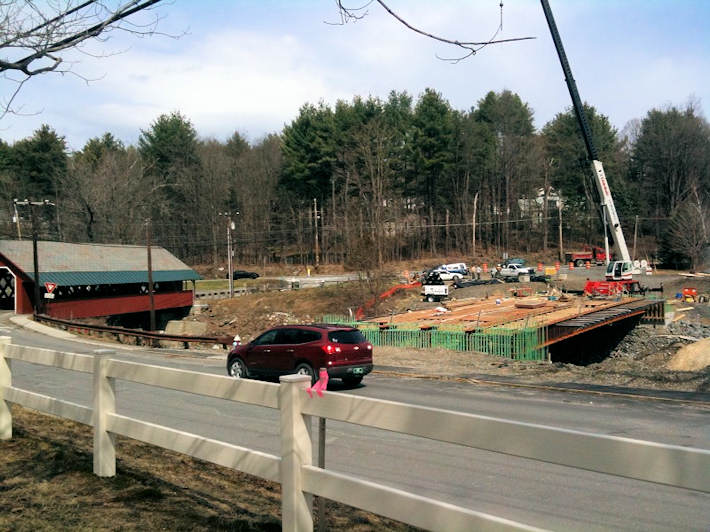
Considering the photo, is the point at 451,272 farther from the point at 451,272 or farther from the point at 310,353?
the point at 310,353

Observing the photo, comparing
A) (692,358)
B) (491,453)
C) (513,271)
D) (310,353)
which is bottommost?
(692,358)

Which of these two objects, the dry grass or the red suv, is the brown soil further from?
the dry grass

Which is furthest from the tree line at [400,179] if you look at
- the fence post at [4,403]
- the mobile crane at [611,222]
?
the fence post at [4,403]

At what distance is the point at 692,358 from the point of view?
27.7 metres

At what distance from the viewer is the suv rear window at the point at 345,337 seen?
59.7 feet

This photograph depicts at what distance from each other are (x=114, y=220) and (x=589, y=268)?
58.4 metres

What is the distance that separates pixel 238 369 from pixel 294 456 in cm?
1575

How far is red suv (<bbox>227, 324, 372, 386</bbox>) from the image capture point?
58.9 feet

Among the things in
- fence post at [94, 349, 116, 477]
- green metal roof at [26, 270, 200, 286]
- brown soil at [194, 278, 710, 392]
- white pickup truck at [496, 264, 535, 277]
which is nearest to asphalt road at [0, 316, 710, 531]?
fence post at [94, 349, 116, 477]

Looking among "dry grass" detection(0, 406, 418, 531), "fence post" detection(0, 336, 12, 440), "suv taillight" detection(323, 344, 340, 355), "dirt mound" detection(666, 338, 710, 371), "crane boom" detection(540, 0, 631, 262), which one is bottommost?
"dirt mound" detection(666, 338, 710, 371)

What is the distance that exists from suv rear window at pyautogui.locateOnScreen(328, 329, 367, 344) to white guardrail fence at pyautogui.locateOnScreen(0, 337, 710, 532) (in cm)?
1146

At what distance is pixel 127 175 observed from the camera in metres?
83.8

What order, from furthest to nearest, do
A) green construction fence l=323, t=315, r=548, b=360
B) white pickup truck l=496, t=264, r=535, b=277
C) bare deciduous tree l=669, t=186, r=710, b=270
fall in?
1. bare deciduous tree l=669, t=186, r=710, b=270
2. white pickup truck l=496, t=264, r=535, b=277
3. green construction fence l=323, t=315, r=548, b=360

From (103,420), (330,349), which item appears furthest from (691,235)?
(103,420)
